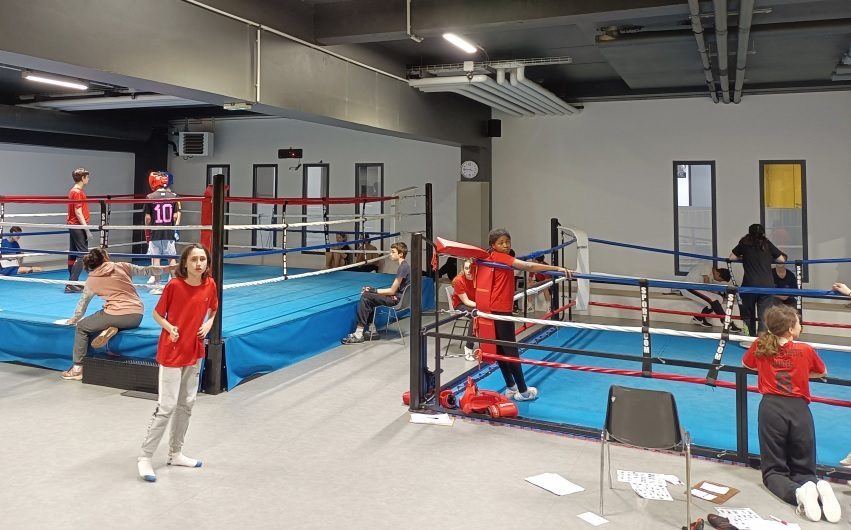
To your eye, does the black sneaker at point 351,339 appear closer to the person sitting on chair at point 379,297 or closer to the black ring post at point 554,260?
the person sitting on chair at point 379,297

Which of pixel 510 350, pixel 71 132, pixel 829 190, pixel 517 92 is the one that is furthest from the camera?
pixel 71 132

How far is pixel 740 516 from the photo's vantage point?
2.82 meters

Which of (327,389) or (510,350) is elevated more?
(510,350)

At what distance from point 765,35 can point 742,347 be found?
3063 millimetres

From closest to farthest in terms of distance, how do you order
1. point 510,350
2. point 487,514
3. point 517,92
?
1. point 487,514
2. point 510,350
3. point 517,92

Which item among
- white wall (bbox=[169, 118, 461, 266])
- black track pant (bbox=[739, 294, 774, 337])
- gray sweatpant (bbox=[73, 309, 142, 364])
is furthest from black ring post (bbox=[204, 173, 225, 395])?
white wall (bbox=[169, 118, 461, 266])

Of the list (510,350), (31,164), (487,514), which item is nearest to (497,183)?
(510,350)

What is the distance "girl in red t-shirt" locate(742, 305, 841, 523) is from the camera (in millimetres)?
3041

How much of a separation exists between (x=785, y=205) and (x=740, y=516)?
7048mm

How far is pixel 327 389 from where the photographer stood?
16.3ft

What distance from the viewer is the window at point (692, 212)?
9047mm

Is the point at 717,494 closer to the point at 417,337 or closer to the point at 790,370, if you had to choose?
the point at 790,370

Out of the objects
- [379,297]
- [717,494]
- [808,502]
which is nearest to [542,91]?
[379,297]

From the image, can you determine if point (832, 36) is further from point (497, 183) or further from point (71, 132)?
point (71, 132)
